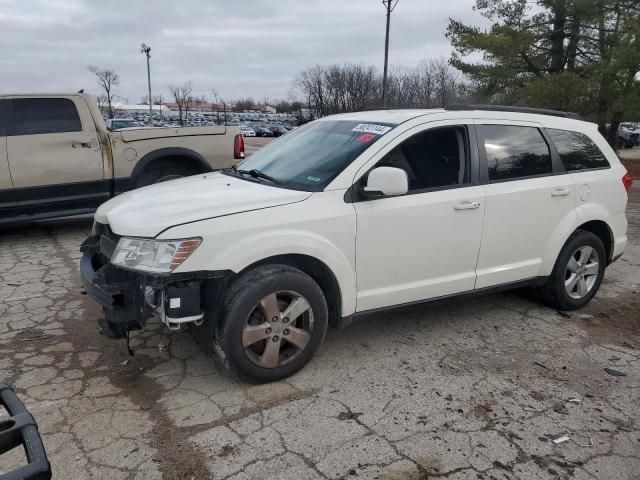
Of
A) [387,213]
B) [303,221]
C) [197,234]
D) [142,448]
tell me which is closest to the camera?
[142,448]

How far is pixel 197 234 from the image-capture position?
10.5 ft

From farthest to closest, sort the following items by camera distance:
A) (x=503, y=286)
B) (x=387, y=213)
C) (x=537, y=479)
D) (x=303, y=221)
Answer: (x=503, y=286)
(x=387, y=213)
(x=303, y=221)
(x=537, y=479)

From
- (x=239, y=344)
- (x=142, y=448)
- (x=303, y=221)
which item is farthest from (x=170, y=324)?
(x=303, y=221)

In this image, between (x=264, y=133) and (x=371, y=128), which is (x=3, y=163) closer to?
(x=371, y=128)

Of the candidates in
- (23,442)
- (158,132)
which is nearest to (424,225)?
(23,442)

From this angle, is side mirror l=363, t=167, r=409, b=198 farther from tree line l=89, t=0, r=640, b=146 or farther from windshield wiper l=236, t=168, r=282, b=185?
tree line l=89, t=0, r=640, b=146

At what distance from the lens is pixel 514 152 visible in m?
4.46

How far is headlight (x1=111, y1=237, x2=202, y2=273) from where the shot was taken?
10.3 ft

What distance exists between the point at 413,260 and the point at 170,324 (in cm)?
175

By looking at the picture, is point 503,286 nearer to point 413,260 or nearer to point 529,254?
point 529,254

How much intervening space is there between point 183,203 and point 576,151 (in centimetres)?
347

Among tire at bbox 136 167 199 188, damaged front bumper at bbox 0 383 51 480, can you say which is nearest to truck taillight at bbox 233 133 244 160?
tire at bbox 136 167 199 188

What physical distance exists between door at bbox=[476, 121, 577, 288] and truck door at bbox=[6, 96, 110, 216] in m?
5.39

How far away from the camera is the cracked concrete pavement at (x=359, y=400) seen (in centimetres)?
280
